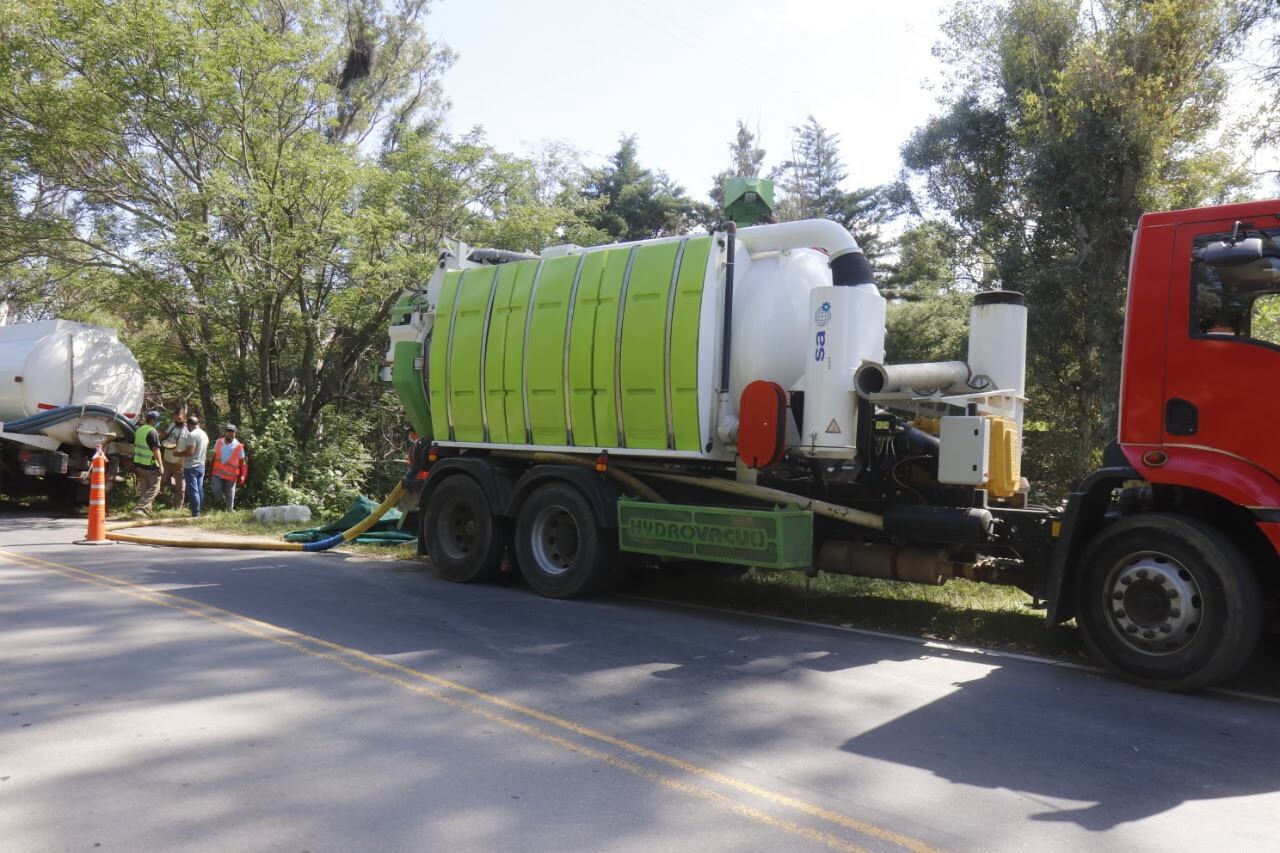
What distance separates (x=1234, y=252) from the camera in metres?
5.61

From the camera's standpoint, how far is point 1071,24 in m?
19.6

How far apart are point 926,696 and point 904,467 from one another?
2.54 m

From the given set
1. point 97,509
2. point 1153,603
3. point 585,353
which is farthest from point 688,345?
point 97,509

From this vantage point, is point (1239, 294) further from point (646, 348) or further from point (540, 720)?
point (540, 720)

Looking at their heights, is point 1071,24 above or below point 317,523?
above

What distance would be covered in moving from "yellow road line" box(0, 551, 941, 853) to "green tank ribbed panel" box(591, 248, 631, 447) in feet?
10.4

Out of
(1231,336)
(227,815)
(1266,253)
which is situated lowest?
(227,815)

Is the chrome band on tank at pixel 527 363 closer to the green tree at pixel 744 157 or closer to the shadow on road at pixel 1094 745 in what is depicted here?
the shadow on road at pixel 1094 745

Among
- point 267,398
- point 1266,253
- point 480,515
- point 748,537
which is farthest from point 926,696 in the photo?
point 267,398

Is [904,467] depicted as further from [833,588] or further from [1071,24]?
[1071,24]

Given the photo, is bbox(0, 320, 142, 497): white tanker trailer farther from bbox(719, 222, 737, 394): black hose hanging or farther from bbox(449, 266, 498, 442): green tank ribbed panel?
bbox(719, 222, 737, 394): black hose hanging

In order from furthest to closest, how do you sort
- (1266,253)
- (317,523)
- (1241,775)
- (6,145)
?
(6,145) < (317,523) < (1266,253) < (1241,775)

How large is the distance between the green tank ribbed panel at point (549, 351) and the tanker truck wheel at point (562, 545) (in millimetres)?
601

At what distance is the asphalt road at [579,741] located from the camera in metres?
3.67
